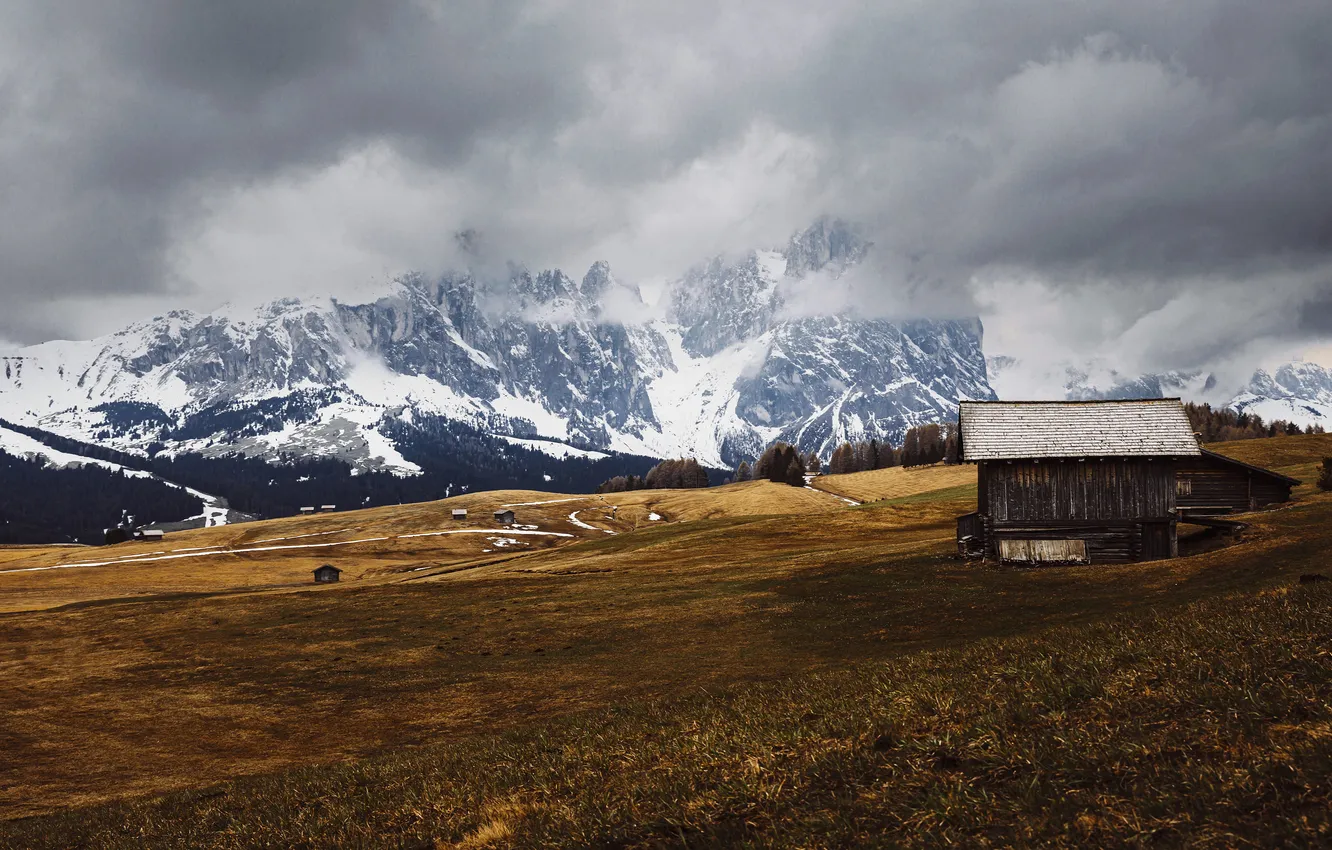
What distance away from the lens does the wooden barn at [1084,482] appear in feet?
166

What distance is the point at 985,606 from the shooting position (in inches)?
1425

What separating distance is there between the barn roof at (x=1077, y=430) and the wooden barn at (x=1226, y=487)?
712 inches

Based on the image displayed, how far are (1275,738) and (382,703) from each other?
30.0 meters

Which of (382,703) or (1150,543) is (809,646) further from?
(1150,543)

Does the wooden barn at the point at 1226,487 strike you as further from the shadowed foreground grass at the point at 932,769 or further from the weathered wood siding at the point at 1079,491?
the shadowed foreground grass at the point at 932,769

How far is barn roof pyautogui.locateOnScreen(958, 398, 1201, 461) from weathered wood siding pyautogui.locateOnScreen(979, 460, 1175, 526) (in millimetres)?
907

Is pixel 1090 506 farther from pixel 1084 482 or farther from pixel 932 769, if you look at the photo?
pixel 932 769

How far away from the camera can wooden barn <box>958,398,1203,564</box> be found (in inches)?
1987

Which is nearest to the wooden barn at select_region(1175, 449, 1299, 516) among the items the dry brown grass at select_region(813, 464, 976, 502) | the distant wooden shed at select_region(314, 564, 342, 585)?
the dry brown grass at select_region(813, 464, 976, 502)

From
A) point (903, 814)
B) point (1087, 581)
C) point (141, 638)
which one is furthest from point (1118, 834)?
point (141, 638)

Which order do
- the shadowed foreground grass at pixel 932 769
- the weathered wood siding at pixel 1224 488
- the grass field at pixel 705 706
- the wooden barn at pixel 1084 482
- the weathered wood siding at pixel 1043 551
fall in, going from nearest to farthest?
the shadowed foreground grass at pixel 932 769 < the grass field at pixel 705 706 < the weathered wood siding at pixel 1043 551 < the wooden barn at pixel 1084 482 < the weathered wood siding at pixel 1224 488

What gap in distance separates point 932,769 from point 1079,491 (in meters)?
47.4

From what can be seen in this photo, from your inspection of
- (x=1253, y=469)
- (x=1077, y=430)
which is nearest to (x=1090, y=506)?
(x=1077, y=430)

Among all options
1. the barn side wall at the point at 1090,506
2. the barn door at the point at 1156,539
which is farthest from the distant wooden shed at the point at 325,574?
the barn door at the point at 1156,539
